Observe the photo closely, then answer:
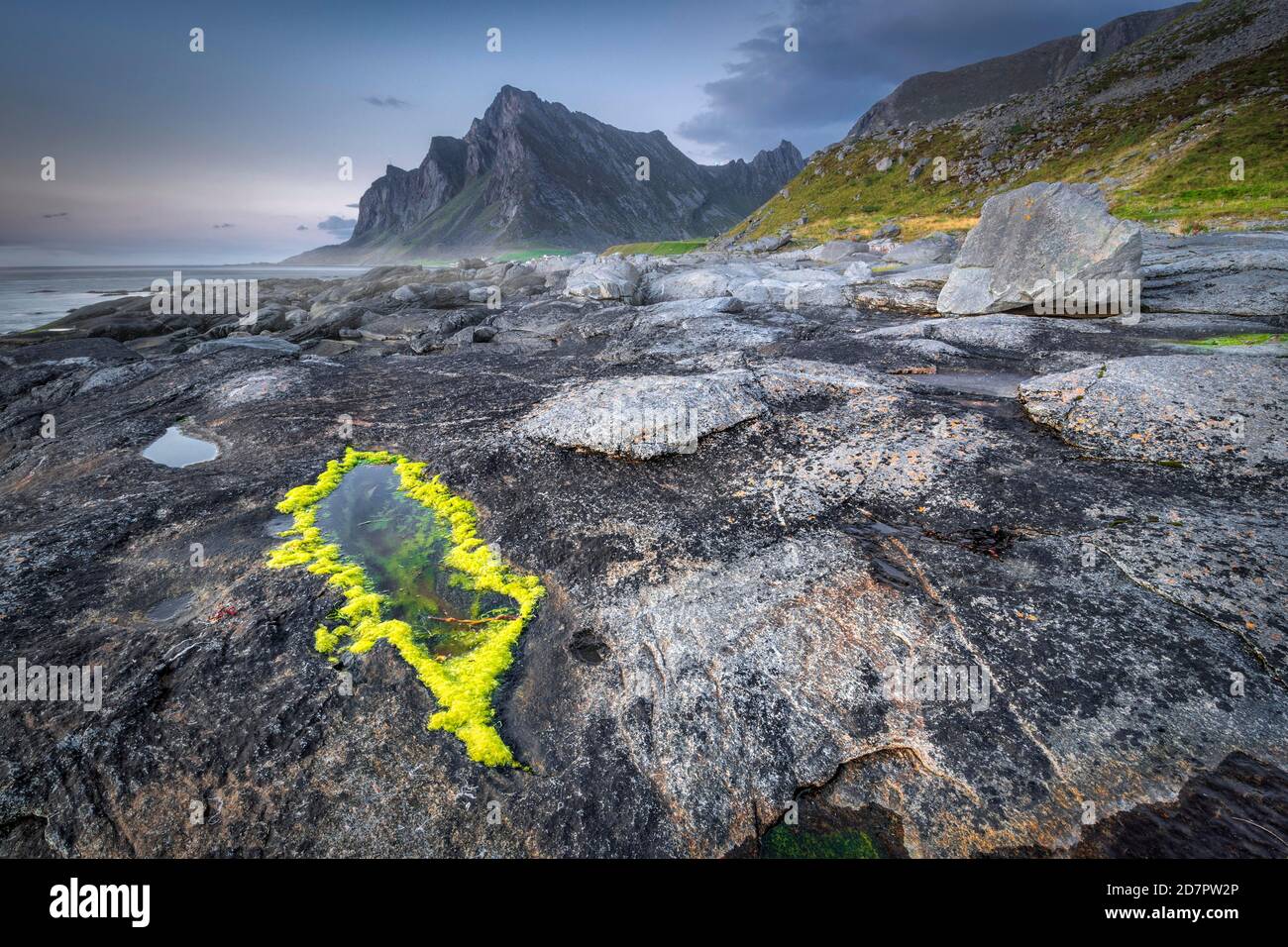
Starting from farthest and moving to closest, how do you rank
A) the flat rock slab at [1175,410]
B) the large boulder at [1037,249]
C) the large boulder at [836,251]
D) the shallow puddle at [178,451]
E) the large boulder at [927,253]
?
the large boulder at [836,251] < the large boulder at [927,253] < the large boulder at [1037,249] < the shallow puddle at [178,451] < the flat rock slab at [1175,410]

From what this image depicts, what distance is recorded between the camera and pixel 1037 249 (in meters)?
20.2

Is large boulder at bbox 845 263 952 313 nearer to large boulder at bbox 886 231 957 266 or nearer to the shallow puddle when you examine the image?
large boulder at bbox 886 231 957 266

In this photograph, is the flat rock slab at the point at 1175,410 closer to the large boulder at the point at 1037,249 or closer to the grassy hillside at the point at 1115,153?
the large boulder at the point at 1037,249

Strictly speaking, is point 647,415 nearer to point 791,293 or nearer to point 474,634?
point 474,634

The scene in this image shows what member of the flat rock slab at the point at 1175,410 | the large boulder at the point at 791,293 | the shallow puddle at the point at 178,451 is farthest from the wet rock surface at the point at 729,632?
the large boulder at the point at 791,293

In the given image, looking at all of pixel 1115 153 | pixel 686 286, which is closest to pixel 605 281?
pixel 686 286

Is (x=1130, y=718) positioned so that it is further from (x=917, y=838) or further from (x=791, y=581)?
(x=791, y=581)

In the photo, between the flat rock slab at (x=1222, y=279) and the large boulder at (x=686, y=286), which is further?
the large boulder at (x=686, y=286)

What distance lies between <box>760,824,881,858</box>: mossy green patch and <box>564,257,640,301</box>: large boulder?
98.2 feet

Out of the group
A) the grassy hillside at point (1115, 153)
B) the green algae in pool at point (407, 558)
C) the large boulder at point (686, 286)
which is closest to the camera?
the green algae in pool at point (407, 558)

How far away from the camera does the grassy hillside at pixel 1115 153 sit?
41500 millimetres

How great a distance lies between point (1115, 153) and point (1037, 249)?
218ft

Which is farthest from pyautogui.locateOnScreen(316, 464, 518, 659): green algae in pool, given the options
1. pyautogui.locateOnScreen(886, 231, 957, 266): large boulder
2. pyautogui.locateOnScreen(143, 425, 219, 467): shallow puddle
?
pyautogui.locateOnScreen(886, 231, 957, 266): large boulder

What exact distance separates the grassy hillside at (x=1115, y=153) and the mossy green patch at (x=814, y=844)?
146 ft
